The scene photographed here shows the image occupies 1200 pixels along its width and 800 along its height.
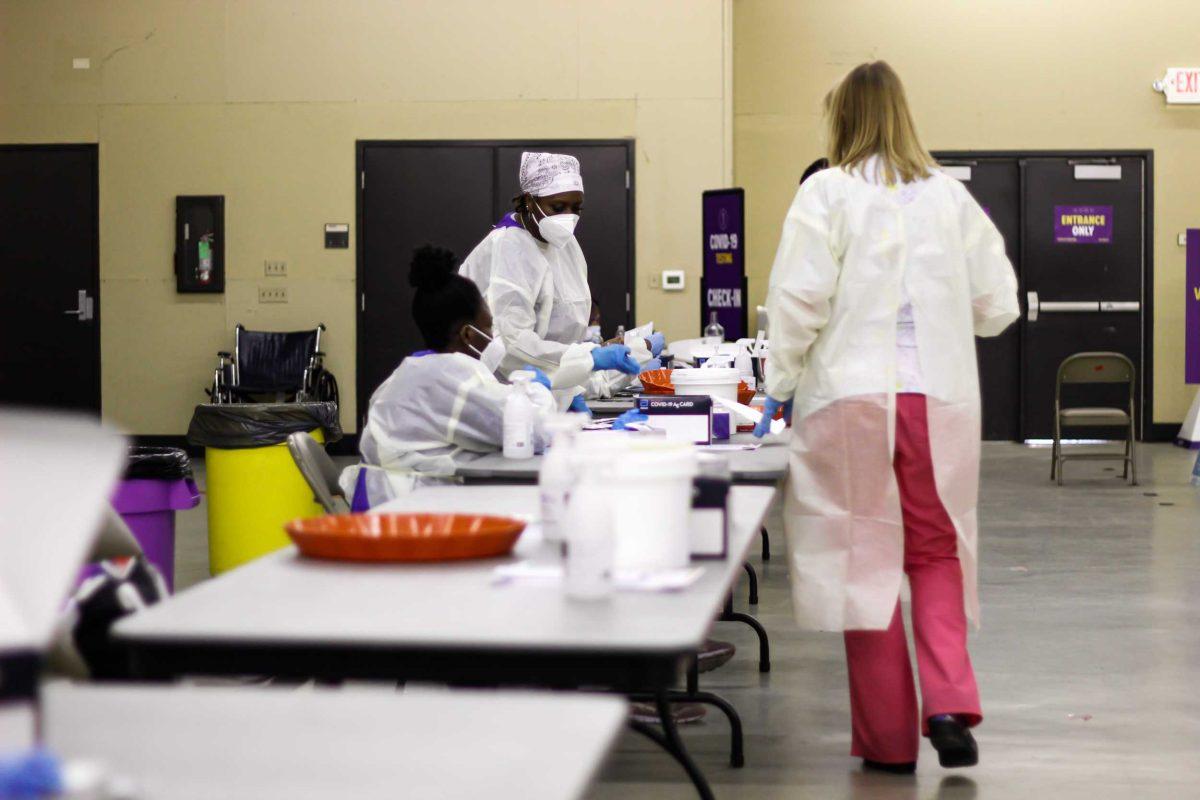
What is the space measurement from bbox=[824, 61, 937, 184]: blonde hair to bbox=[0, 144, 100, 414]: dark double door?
25.3 feet

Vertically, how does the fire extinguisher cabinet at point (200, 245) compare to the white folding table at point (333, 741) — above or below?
above

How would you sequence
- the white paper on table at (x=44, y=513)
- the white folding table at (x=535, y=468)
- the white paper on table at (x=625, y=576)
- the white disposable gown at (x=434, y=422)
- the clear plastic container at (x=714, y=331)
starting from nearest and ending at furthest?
the white paper on table at (x=44, y=513)
the white paper on table at (x=625, y=576)
the white folding table at (x=535, y=468)
the white disposable gown at (x=434, y=422)
the clear plastic container at (x=714, y=331)

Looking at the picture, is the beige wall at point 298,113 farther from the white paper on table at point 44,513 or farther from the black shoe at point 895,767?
the white paper on table at point 44,513

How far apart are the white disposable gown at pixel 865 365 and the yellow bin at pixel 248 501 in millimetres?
2634

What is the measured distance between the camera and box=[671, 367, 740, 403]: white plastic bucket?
3.93 meters

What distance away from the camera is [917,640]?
119 inches

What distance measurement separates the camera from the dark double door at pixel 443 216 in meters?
9.45

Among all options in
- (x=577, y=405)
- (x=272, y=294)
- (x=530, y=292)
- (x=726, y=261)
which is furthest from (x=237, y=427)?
(x=272, y=294)

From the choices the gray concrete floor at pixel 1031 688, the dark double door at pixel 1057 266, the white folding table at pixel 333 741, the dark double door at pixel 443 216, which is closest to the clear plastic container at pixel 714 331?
the gray concrete floor at pixel 1031 688

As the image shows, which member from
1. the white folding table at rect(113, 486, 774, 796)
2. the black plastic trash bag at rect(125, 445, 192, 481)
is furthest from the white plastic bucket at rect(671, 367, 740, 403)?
the white folding table at rect(113, 486, 774, 796)

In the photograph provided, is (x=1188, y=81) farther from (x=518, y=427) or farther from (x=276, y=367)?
(x=518, y=427)

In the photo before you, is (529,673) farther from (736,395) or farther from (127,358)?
(127,358)

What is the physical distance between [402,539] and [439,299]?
161 centimetres

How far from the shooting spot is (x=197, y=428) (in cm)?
520
